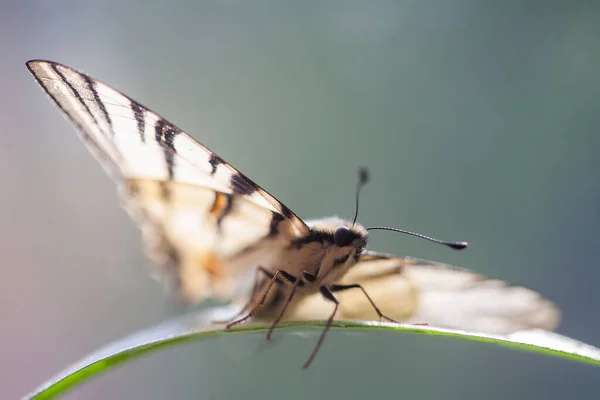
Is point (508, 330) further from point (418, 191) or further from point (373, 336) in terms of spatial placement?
point (418, 191)

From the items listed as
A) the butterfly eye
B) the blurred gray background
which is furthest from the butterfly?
the blurred gray background

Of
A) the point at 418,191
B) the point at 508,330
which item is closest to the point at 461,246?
the point at 508,330

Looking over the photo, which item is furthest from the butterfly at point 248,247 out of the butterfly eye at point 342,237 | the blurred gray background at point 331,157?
the blurred gray background at point 331,157

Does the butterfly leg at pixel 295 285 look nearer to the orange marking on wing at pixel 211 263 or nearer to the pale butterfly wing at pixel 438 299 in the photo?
the pale butterfly wing at pixel 438 299

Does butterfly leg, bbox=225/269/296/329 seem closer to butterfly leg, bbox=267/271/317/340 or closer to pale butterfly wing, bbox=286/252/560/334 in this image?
butterfly leg, bbox=267/271/317/340

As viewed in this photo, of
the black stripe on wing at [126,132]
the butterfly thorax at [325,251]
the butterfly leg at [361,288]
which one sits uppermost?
the black stripe on wing at [126,132]

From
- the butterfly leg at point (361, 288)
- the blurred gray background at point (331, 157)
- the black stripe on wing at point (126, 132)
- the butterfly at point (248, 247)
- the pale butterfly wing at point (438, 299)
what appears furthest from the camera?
the blurred gray background at point (331, 157)
